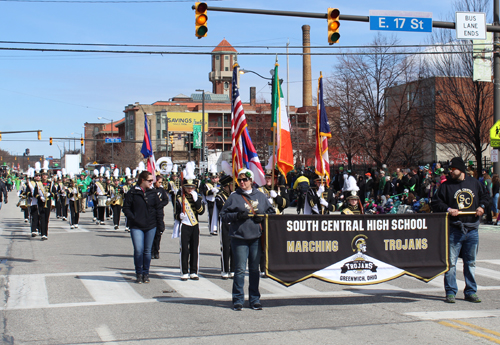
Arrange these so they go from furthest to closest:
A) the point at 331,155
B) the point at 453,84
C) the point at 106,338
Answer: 1. the point at 331,155
2. the point at 453,84
3. the point at 106,338

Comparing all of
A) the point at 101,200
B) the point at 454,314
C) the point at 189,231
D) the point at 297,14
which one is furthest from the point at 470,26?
the point at 101,200

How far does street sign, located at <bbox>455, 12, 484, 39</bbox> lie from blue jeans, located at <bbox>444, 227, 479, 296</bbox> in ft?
29.1

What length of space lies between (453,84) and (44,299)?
24.2 meters

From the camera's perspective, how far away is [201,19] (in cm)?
1434

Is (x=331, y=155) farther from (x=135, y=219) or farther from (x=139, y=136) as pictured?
(x=139, y=136)

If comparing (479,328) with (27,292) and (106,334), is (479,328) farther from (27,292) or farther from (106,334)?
(27,292)

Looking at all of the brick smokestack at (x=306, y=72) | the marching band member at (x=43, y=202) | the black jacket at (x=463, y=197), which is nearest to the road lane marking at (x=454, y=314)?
the black jacket at (x=463, y=197)

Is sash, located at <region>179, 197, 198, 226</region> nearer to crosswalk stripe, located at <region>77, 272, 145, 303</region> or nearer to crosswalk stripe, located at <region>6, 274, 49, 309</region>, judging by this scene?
crosswalk stripe, located at <region>77, 272, 145, 303</region>

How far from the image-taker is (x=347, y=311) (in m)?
7.31

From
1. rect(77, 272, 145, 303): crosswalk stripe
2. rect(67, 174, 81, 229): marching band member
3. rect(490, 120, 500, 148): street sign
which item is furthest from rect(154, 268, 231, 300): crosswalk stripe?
rect(490, 120, 500, 148): street sign

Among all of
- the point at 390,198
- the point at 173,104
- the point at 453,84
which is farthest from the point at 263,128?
the point at 173,104

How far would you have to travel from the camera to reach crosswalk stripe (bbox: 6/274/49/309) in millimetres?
7836

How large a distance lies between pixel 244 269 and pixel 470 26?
11104 millimetres

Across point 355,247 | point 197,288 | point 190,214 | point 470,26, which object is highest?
point 470,26
